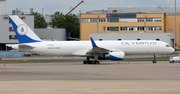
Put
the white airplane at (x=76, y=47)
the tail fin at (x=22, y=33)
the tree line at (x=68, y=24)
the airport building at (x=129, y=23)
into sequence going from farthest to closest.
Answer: the tree line at (x=68, y=24) < the airport building at (x=129, y=23) < the tail fin at (x=22, y=33) < the white airplane at (x=76, y=47)

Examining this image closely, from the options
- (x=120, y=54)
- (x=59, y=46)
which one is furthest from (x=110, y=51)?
(x=59, y=46)

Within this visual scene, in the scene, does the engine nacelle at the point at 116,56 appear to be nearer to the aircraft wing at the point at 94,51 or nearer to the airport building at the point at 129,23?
the aircraft wing at the point at 94,51

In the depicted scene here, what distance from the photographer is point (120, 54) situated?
60.2 metres

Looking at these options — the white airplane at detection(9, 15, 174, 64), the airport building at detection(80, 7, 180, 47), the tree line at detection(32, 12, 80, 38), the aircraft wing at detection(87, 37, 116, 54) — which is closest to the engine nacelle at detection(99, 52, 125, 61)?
the aircraft wing at detection(87, 37, 116, 54)

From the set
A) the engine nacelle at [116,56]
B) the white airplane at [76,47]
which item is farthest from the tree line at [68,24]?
the engine nacelle at [116,56]

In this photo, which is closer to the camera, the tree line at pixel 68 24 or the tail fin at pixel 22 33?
the tail fin at pixel 22 33

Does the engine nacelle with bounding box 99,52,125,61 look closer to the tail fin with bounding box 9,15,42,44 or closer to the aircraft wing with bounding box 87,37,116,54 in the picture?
the aircraft wing with bounding box 87,37,116,54

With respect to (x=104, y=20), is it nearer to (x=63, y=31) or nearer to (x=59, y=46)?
(x=63, y=31)

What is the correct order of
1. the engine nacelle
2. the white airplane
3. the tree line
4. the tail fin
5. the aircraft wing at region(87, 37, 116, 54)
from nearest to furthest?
the engine nacelle → the aircraft wing at region(87, 37, 116, 54) → the white airplane → the tail fin → the tree line

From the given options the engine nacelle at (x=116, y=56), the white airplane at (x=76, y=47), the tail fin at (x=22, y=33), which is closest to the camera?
the engine nacelle at (x=116, y=56)

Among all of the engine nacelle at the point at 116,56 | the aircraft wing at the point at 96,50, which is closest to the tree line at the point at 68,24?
the aircraft wing at the point at 96,50

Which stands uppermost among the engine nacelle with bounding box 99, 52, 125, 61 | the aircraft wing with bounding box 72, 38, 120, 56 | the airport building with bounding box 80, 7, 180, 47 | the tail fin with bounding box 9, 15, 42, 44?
the airport building with bounding box 80, 7, 180, 47

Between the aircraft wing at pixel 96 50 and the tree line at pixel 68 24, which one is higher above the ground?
the tree line at pixel 68 24

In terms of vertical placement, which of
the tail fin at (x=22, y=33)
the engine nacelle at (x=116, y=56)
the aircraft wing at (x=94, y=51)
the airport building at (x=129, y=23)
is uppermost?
the airport building at (x=129, y=23)
